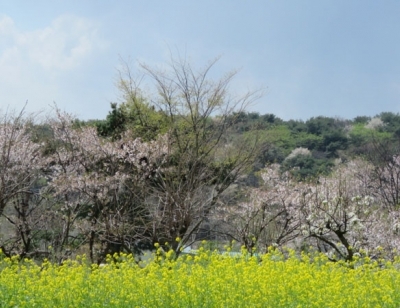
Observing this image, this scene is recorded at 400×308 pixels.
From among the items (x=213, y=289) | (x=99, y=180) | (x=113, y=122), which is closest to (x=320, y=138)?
(x=113, y=122)

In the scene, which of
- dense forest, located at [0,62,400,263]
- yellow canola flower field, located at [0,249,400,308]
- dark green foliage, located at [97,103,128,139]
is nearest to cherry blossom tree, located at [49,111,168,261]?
dense forest, located at [0,62,400,263]

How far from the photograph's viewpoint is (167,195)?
534 inches

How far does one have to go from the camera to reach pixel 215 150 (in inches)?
643

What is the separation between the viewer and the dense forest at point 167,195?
13.9 metres

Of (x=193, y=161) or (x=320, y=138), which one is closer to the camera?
(x=193, y=161)

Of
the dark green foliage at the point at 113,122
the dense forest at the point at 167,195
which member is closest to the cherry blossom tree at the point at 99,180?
the dense forest at the point at 167,195

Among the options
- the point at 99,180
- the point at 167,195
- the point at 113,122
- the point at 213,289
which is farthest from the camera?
the point at 113,122

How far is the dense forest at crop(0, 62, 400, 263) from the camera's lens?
13.9m

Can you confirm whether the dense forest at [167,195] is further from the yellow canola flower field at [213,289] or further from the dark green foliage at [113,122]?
the yellow canola flower field at [213,289]

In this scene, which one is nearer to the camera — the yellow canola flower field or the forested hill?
the yellow canola flower field

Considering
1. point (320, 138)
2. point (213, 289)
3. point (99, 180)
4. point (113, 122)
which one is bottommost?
point (213, 289)

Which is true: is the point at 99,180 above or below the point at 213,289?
above

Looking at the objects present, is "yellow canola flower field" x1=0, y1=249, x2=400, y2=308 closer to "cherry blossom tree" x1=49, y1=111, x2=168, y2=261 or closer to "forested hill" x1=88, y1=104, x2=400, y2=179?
"cherry blossom tree" x1=49, y1=111, x2=168, y2=261

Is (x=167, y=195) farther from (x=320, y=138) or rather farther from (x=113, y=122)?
(x=320, y=138)
